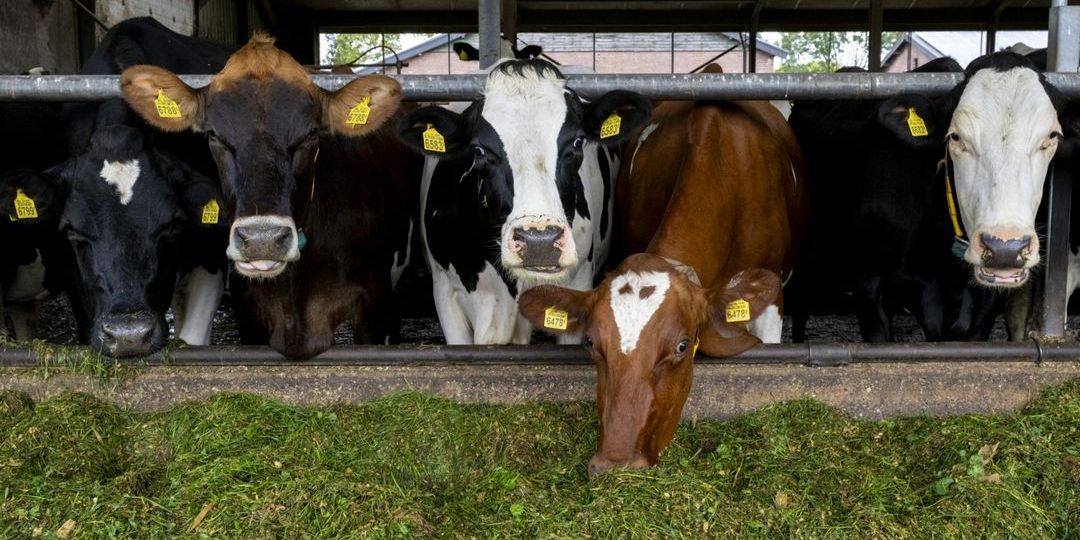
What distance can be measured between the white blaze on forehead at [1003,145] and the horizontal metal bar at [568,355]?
53cm

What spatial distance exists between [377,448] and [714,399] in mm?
1402

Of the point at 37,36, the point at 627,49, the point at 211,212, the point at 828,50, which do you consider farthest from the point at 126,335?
the point at 828,50

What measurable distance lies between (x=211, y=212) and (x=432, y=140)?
39.7 inches

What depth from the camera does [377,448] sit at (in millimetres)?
3488

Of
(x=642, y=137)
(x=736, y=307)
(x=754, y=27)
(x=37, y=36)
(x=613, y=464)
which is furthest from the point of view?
(x=754, y=27)

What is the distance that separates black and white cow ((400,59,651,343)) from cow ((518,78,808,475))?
9.9 inches

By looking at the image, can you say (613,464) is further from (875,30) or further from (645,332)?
(875,30)

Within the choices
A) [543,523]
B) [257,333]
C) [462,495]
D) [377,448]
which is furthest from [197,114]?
[543,523]

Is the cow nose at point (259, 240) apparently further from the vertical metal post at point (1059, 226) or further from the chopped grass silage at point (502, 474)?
the vertical metal post at point (1059, 226)

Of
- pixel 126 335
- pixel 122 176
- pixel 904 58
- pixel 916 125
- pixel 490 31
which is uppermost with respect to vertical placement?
pixel 904 58

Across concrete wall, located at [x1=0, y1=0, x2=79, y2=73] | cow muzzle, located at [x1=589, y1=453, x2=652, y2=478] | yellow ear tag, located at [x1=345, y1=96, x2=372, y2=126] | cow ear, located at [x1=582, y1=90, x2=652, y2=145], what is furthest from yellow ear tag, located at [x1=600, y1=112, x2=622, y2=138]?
concrete wall, located at [x1=0, y1=0, x2=79, y2=73]

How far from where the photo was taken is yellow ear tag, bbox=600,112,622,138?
13.4 feet

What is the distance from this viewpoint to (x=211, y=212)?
4.06m

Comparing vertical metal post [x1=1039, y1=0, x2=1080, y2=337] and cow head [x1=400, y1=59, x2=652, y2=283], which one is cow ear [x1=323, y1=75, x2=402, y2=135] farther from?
vertical metal post [x1=1039, y1=0, x2=1080, y2=337]
